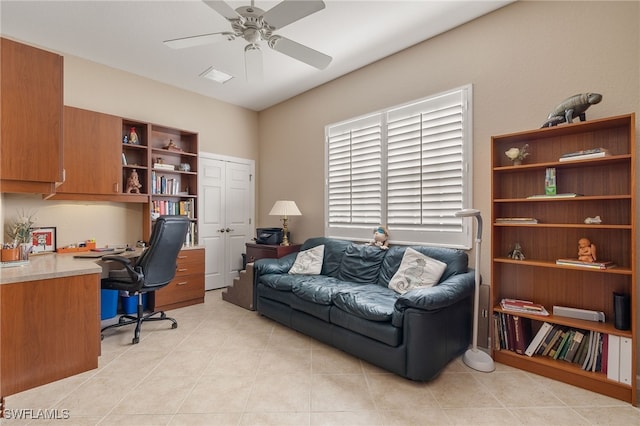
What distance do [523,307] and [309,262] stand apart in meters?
2.16

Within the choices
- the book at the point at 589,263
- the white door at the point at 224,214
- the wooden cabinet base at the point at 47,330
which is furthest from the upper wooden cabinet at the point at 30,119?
the book at the point at 589,263

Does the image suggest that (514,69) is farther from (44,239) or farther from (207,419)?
(44,239)

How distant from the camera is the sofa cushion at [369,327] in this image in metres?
2.15

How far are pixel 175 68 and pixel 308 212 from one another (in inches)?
103

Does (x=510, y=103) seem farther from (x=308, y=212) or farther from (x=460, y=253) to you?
(x=308, y=212)

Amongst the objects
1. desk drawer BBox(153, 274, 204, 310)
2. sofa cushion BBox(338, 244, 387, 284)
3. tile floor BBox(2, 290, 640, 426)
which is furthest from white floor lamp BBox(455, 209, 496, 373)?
desk drawer BBox(153, 274, 204, 310)

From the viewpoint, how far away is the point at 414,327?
6.79 ft

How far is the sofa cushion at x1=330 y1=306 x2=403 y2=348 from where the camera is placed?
2146 millimetres

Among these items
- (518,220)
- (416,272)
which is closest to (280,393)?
(416,272)

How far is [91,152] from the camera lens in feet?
11.0

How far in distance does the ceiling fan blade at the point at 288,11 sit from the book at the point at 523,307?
259cm

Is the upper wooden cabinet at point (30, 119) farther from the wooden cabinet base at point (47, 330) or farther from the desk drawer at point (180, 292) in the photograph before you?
the desk drawer at point (180, 292)

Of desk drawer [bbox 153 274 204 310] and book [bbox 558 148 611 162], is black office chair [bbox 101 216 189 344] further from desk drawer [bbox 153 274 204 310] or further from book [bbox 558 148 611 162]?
book [bbox 558 148 611 162]

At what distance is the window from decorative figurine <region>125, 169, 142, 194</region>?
2472 mm
